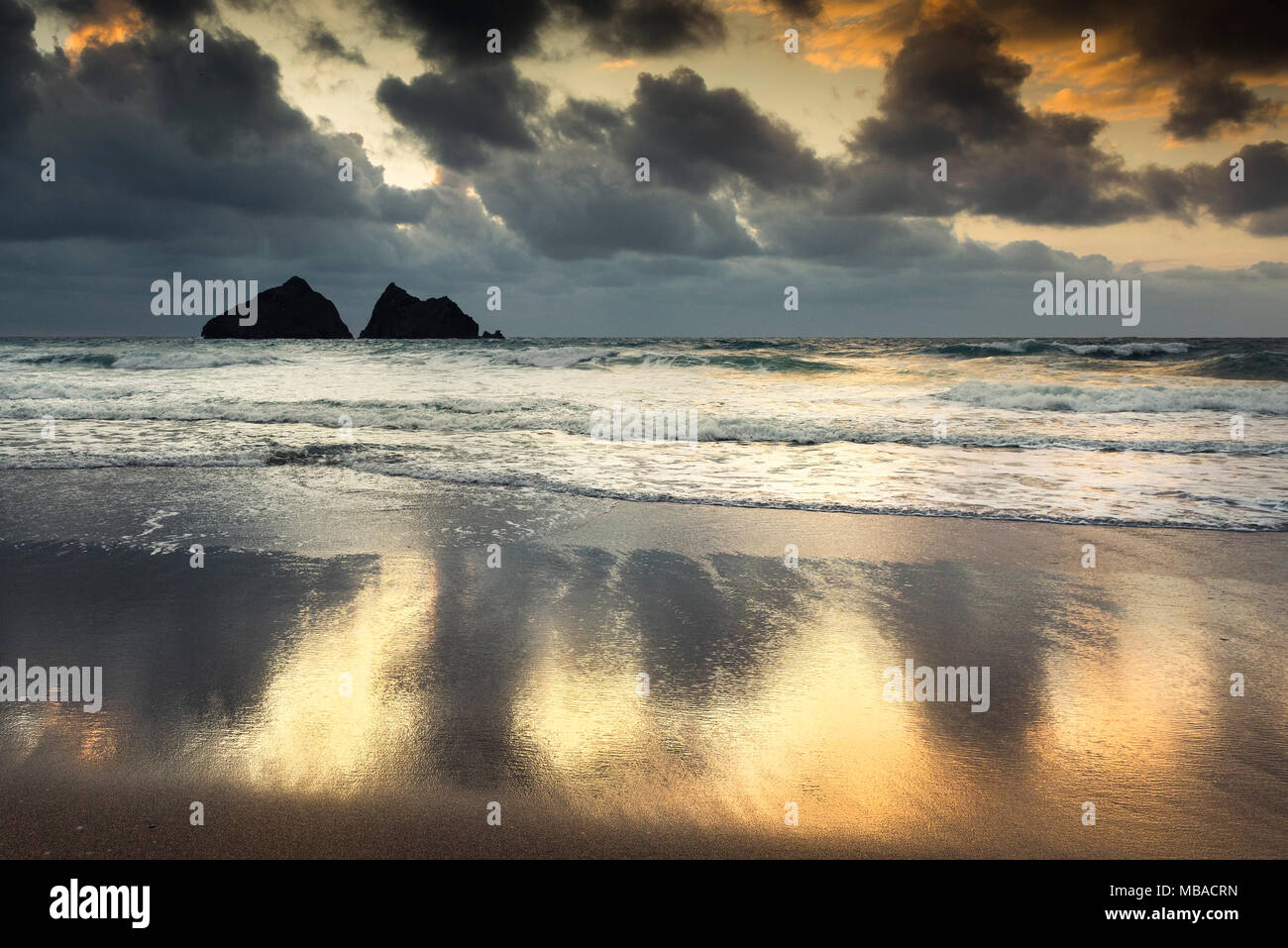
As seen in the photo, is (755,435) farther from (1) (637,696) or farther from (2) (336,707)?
(2) (336,707)

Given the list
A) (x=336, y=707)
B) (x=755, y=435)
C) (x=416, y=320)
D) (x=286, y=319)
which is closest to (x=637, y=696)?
(x=336, y=707)

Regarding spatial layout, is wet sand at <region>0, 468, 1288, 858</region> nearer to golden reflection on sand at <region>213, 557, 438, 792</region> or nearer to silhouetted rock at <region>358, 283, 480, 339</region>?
golden reflection on sand at <region>213, 557, 438, 792</region>

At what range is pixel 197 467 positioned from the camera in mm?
9648

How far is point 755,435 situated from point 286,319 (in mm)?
111581

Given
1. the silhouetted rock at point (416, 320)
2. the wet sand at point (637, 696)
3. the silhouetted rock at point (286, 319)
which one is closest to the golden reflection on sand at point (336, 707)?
the wet sand at point (637, 696)

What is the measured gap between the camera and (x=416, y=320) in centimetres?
10644

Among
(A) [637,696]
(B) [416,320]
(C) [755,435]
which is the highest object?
(B) [416,320]

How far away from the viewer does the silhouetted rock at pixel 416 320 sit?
10506 cm

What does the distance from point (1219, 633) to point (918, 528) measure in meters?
2.67

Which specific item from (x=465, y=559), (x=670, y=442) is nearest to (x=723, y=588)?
(x=465, y=559)

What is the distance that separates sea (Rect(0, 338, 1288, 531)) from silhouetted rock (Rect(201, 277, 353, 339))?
281ft

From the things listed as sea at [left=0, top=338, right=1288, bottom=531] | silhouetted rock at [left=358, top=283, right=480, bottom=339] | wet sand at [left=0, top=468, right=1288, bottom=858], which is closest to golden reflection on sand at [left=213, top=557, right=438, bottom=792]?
wet sand at [left=0, top=468, right=1288, bottom=858]
